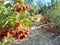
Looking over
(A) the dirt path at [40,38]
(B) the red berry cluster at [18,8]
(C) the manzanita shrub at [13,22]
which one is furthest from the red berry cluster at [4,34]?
(A) the dirt path at [40,38]

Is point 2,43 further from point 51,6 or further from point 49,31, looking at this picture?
point 51,6

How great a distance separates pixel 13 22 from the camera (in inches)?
60.7

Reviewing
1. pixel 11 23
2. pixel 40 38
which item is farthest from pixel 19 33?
pixel 40 38

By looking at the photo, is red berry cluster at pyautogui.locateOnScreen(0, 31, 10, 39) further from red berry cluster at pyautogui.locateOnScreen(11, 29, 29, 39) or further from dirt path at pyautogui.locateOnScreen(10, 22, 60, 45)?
dirt path at pyautogui.locateOnScreen(10, 22, 60, 45)

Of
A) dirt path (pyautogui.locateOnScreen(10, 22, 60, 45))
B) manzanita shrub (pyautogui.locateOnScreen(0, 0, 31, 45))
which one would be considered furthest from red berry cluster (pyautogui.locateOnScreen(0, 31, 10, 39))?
dirt path (pyautogui.locateOnScreen(10, 22, 60, 45))

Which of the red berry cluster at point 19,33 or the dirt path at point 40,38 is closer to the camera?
the red berry cluster at point 19,33

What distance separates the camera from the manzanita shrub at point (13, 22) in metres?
1.54

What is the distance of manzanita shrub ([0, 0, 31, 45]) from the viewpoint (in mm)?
1542

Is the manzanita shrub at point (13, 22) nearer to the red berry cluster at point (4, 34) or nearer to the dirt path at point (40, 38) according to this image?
the red berry cluster at point (4, 34)

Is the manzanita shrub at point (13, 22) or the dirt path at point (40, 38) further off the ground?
the manzanita shrub at point (13, 22)

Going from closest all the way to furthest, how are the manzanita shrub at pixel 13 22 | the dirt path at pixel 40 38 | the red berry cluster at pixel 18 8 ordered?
the manzanita shrub at pixel 13 22, the red berry cluster at pixel 18 8, the dirt path at pixel 40 38

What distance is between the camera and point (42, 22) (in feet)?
21.9

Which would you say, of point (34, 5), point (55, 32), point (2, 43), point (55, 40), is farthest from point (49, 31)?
point (2, 43)

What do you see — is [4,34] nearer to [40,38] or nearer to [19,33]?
[19,33]
